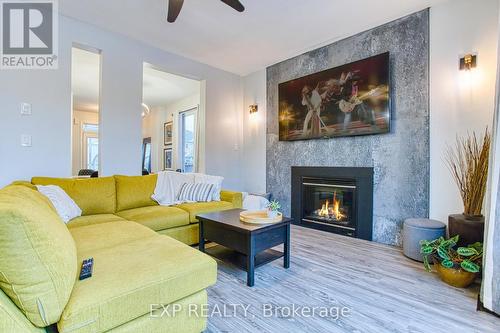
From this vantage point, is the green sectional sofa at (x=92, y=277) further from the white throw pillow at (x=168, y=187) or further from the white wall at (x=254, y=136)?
the white wall at (x=254, y=136)

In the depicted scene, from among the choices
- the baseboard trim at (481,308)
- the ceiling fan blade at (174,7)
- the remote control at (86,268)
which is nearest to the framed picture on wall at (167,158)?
the ceiling fan blade at (174,7)

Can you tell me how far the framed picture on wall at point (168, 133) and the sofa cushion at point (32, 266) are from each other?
6.09 meters

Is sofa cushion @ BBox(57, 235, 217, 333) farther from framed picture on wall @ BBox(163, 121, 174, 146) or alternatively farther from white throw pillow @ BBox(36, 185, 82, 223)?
framed picture on wall @ BBox(163, 121, 174, 146)

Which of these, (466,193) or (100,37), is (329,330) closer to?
(466,193)

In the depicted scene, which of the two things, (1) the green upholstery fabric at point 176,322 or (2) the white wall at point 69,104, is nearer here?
(1) the green upholstery fabric at point 176,322

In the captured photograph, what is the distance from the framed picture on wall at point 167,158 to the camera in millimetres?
6941

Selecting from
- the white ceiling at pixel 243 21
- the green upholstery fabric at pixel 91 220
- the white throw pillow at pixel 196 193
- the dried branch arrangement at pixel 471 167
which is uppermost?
the white ceiling at pixel 243 21

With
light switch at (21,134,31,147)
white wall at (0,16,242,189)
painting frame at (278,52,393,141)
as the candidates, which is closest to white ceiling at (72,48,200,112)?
white wall at (0,16,242,189)

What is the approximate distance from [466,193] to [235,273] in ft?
7.29

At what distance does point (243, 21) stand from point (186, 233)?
2.60 m

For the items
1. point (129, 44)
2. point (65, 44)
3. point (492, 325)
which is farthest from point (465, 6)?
point (65, 44)

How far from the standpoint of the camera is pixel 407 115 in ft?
9.75

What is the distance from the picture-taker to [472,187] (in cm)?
227

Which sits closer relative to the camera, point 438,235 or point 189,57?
point 438,235
